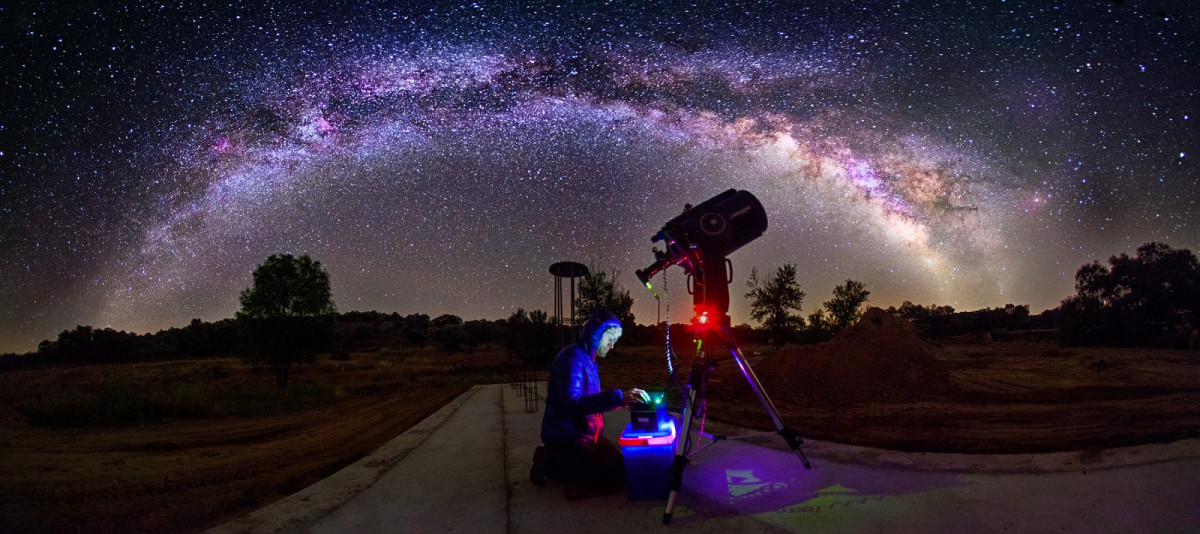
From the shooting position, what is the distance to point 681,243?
4055 millimetres

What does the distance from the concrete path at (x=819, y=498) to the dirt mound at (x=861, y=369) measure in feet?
21.7

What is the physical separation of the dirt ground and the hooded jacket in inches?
38.2

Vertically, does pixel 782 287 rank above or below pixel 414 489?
above

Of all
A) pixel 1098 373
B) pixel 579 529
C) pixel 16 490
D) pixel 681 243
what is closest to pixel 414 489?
pixel 579 529

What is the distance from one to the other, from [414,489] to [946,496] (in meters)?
4.27

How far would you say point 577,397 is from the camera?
159 inches

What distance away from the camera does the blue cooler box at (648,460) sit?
369 centimetres

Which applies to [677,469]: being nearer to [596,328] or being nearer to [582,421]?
[582,421]

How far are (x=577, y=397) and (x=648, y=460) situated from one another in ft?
2.41

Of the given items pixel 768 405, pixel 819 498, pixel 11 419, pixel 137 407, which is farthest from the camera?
pixel 137 407

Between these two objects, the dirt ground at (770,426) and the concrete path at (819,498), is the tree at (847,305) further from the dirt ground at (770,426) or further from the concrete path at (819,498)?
the concrete path at (819,498)

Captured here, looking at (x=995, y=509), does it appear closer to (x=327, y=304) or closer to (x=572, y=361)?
(x=572, y=361)

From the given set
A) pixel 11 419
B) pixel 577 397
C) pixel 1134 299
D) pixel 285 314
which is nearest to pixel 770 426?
pixel 577 397

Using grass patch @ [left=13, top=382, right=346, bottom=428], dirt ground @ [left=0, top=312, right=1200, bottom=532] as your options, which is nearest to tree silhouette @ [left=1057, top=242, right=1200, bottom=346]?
dirt ground @ [left=0, top=312, right=1200, bottom=532]
